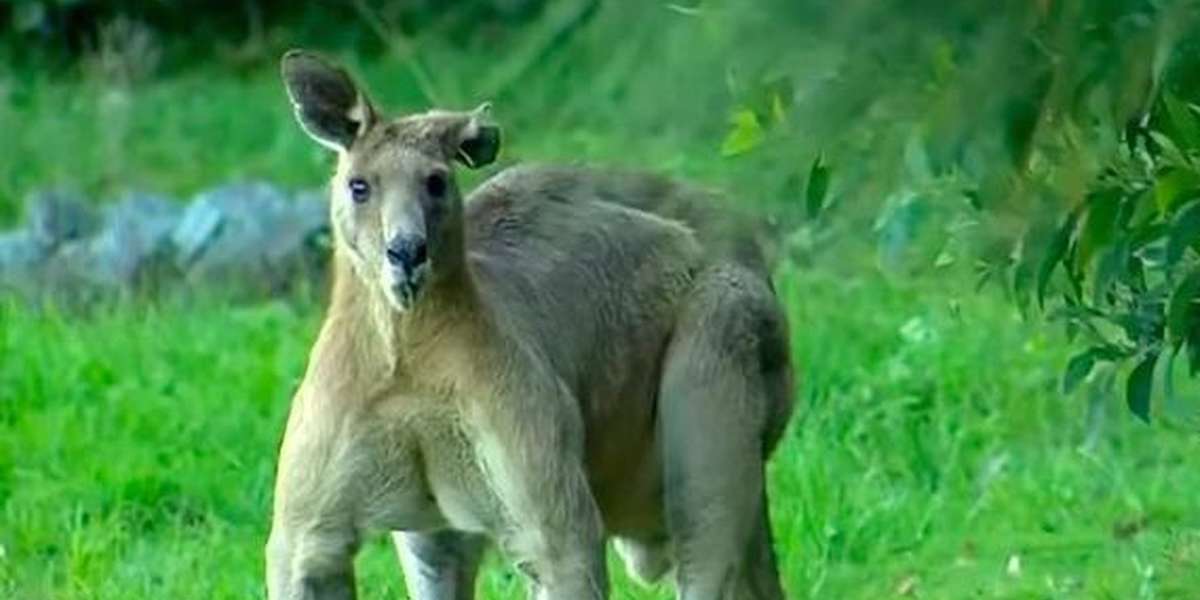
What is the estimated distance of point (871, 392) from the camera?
1040cm

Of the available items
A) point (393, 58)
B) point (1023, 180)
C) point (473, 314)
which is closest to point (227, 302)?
point (393, 58)

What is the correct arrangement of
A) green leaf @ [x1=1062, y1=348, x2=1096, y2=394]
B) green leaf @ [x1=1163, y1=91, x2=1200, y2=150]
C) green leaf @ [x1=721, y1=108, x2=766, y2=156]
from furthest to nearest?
1. green leaf @ [x1=1062, y1=348, x2=1096, y2=394]
2. green leaf @ [x1=1163, y1=91, x2=1200, y2=150]
3. green leaf @ [x1=721, y1=108, x2=766, y2=156]

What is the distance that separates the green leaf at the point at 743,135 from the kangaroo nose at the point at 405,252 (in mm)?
1768

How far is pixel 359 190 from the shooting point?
6.71 m

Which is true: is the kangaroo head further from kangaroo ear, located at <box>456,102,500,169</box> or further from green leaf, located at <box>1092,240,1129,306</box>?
green leaf, located at <box>1092,240,1129,306</box>

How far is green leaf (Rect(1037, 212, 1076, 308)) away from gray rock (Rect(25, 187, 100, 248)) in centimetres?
823

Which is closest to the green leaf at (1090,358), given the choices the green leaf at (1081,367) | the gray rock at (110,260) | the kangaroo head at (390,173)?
the green leaf at (1081,367)

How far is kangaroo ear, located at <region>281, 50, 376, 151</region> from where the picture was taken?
6848mm

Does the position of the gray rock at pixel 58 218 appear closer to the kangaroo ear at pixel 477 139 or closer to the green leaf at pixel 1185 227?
the kangaroo ear at pixel 477 139

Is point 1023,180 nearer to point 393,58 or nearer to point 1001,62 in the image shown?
point 1001,62

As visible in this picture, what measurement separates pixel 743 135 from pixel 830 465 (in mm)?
4936

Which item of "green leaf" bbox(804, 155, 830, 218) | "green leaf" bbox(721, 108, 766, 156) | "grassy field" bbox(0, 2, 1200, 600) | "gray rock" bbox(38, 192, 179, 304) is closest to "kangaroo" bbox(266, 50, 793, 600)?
"grassy field" bbox(0, 2, 1200, 600)

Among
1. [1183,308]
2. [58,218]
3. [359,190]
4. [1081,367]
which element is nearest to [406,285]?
[359,190]

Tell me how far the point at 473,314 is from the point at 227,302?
6.09m
